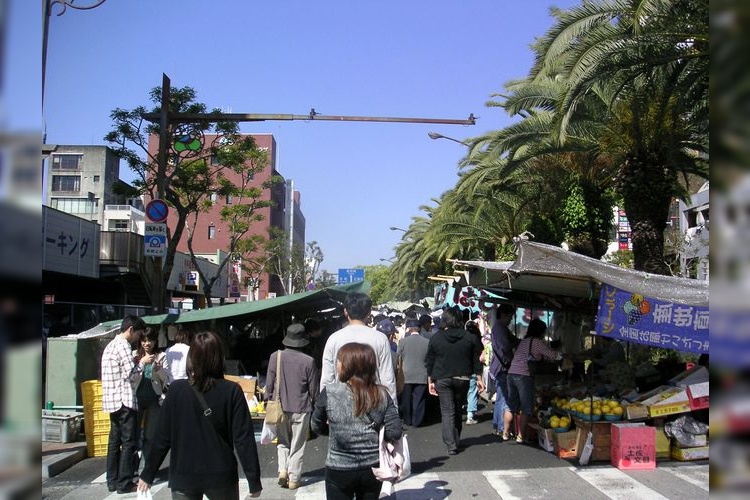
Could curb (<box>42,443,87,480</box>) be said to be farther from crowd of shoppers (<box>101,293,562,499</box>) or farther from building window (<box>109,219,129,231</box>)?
building window (<box>109,219,129,231</box>)

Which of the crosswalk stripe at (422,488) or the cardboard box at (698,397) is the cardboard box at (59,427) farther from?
the cardboard box at (698,397)

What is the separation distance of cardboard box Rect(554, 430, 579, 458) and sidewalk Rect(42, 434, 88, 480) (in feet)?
20.2

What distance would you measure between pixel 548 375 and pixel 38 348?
33.0 ft

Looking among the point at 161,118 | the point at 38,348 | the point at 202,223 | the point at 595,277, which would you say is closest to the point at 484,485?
the point at 595,277

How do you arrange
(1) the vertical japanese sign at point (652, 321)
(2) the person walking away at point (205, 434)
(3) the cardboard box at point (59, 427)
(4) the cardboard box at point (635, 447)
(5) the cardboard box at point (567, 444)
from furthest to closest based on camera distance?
1. (3) the cardboard box at point (59, 427)
2. (5) the cardboard box at point (567, 444)
3. (4) the cardboard box at point (635, 447)
4. (1) the vertical japanese sign at point (652, 321)
5. (2) the person walking away at point (205, 434)

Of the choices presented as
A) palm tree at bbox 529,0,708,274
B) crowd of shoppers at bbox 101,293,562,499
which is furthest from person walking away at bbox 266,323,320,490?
palm tree at bbox 529,0,708,274

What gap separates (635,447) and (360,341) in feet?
13.2

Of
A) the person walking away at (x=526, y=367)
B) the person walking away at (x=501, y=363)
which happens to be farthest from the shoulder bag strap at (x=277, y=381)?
the person walking away at (x=501, y=363)

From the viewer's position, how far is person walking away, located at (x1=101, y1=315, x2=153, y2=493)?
6676mm

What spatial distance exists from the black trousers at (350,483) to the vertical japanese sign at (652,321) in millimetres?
3978

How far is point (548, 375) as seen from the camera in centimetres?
1037

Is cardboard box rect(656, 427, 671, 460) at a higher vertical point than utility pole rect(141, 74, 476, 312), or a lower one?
lower

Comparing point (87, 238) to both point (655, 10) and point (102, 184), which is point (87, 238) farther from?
point (102, 184)

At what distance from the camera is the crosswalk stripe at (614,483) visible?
6288 mm
